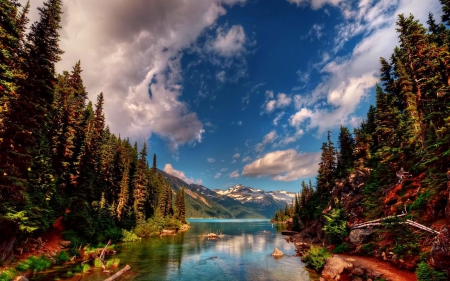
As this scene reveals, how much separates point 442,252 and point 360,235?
15.6m

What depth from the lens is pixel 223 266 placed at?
32.4m

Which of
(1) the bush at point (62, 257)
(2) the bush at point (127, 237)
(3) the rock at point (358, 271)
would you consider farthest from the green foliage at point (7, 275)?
(2) the bush at point (127, 237)

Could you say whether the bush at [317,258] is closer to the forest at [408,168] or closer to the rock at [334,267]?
the rock at [334,267]

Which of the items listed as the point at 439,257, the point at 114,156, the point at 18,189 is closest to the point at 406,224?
the point at 439,257

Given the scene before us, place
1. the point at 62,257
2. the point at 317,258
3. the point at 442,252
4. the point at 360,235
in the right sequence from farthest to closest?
the point at 360,235 → the point at 62,257 → the point at 317,258 → the point at 442,252

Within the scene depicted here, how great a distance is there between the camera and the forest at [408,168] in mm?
18641

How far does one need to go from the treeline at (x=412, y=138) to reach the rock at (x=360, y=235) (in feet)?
8.50

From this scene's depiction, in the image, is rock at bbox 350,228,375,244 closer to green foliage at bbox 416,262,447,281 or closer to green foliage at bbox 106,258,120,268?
green foliage at bbox 416,262,447,281

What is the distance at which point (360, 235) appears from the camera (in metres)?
28.6

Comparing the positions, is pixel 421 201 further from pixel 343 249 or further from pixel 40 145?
pixel 40 145

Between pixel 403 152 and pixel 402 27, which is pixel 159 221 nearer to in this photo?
pixel 403 152

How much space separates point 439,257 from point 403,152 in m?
20.9

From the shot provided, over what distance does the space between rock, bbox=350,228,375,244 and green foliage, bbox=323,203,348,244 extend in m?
3.54

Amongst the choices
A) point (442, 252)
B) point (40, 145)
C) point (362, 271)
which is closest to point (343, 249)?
point (362, 271)
